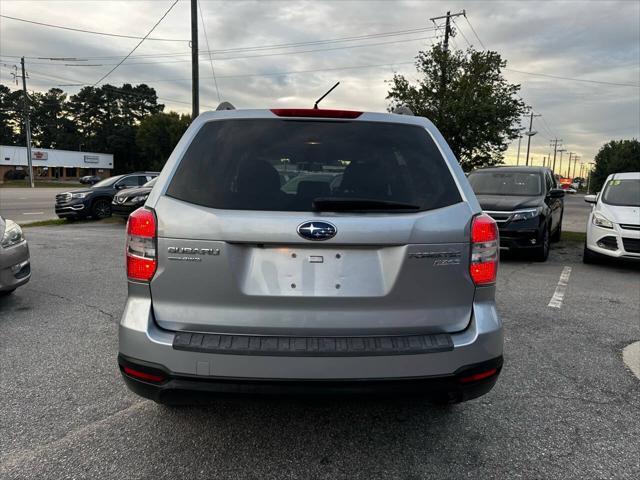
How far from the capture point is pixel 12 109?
301 feet

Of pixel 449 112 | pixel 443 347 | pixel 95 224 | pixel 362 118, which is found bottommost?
pixel 95 224

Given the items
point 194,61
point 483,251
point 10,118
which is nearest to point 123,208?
point 194,61

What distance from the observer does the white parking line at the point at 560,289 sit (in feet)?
19.4

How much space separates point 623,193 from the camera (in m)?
8.86

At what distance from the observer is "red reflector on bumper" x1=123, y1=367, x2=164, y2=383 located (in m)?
2.20

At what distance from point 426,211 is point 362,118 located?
2.09 feet

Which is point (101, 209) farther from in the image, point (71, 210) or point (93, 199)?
point (71, 210)

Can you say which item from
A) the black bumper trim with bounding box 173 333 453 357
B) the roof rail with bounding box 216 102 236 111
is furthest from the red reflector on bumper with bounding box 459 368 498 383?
the roof rail with bounding box 216 102 236 111

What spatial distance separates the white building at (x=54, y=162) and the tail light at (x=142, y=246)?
70362 millimetres

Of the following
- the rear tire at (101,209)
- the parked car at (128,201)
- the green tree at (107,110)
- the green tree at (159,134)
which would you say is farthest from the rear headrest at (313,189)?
the green tree at (107,110)

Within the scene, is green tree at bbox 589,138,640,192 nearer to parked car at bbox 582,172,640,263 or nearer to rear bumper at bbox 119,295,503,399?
parked car at bbox 582,172,640,263

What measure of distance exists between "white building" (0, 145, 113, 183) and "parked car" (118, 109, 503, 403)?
70.5 meters

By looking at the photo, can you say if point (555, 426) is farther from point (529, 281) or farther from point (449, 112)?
point (449, 112)

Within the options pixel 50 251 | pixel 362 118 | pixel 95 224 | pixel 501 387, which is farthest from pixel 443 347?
pixel 95 224
